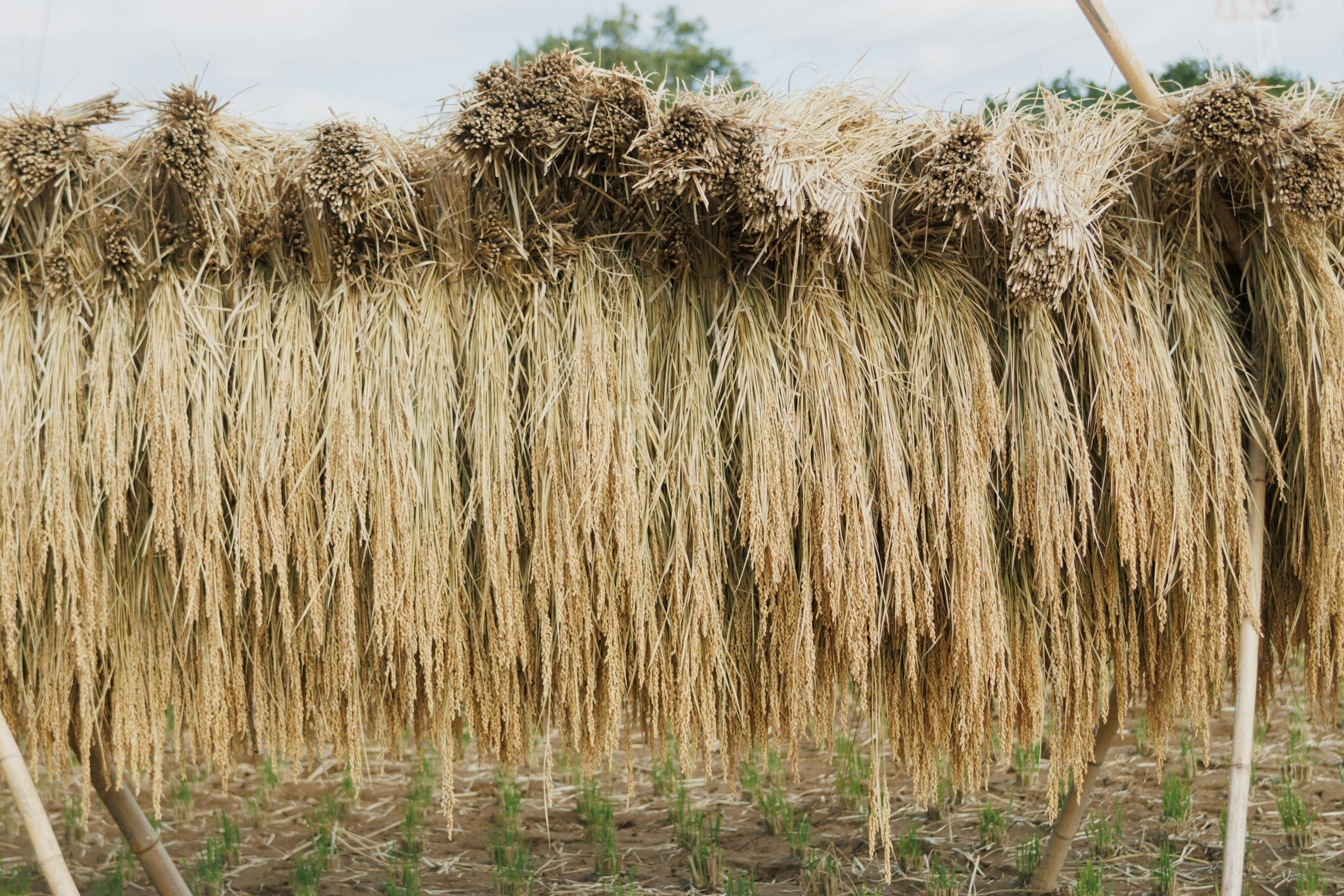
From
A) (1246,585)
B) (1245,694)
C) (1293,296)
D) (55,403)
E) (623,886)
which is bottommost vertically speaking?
(623,886)

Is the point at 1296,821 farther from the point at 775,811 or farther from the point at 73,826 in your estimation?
the point at 73,826

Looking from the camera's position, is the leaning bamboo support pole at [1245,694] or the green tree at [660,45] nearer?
the leaning bamboo support pole at [1245,694]

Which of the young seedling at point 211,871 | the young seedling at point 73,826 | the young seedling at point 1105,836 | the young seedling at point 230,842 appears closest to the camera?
the young seedling at point 211,871

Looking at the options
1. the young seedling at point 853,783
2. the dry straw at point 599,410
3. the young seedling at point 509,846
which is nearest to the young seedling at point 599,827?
the young seedling at point 509,846

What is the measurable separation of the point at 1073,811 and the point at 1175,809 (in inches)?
29.7

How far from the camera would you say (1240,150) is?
4.80 ft

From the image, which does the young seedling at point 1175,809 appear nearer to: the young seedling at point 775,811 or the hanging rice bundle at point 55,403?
the young seedling at point 775,811

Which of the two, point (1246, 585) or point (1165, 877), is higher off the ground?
point (1246, 585)

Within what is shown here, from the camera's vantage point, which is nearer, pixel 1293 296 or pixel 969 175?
pixel 969 175

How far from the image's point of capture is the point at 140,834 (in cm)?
195

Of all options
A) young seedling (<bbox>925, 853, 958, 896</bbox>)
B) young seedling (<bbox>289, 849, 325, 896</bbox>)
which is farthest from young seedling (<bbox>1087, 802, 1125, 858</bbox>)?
young seedling (<bbox>289, 849, 325, 896</bbox>)

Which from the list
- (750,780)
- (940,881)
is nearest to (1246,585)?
(940,881)

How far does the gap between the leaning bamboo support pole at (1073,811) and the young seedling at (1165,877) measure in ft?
0.69

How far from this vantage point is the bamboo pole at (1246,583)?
5.16 feet
